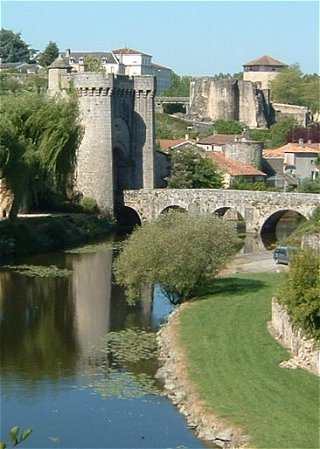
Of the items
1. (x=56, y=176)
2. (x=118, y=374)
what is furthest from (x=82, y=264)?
(x=118, y=374)

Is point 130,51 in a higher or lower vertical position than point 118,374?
higher

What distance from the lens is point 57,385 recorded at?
2395cm

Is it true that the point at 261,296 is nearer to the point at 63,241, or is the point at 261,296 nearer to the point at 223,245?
the point at 223,245

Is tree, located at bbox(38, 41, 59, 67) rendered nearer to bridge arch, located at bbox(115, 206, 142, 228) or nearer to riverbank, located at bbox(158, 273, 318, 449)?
bridge arch, located at bbox(115, 206, 142, 228)

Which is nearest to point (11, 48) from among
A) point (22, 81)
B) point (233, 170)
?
point (22, 81)

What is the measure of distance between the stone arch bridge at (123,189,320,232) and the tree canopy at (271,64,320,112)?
213 ft

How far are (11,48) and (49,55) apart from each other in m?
13.4

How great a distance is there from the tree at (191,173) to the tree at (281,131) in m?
29.0

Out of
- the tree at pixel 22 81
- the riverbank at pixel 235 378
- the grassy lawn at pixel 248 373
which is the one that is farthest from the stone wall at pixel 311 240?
the tree at pixel 22 81

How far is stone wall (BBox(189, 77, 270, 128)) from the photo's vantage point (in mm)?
96875

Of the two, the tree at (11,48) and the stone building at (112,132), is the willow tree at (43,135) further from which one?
the tree at (11,48)

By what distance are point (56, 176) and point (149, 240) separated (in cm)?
2004

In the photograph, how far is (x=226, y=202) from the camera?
53.2 metres

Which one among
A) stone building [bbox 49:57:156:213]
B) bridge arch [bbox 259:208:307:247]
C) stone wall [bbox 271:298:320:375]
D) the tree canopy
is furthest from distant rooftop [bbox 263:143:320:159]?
stone wall [bbox 271:298:320:375]
